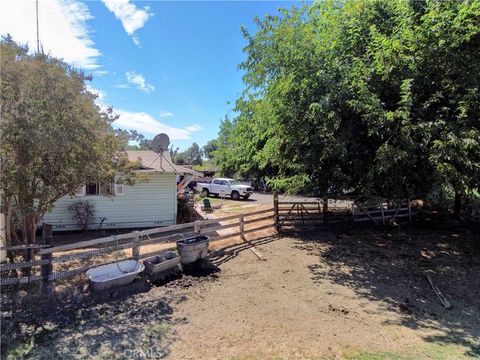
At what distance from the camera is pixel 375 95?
6.52m

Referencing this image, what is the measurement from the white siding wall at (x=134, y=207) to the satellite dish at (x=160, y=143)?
4.29 ft

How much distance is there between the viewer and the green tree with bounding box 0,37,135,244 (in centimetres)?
468

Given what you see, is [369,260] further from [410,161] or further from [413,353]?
[413,353]

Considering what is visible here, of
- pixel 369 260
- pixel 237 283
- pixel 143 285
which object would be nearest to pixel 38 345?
pixel 143 285

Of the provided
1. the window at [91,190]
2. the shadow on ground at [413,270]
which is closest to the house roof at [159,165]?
the window at [91,190]

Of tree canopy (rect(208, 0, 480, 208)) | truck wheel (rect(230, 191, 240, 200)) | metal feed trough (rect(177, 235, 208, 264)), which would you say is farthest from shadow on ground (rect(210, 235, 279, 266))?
truck wheel (rect(230, 191, 240, 200))

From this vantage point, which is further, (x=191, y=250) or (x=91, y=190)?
(x=91, y=190)

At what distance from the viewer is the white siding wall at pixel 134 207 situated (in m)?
11.6

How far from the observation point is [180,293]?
606 centimetres

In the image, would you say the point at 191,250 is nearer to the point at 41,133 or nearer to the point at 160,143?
the point at 41,133

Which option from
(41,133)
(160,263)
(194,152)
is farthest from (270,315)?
(194,152)

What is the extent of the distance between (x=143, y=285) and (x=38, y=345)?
2291 mm

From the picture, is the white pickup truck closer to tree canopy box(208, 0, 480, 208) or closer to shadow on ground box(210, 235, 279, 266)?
shadow on ground box(210, 235, 279, 266)

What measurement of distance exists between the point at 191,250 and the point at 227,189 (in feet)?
59.2
